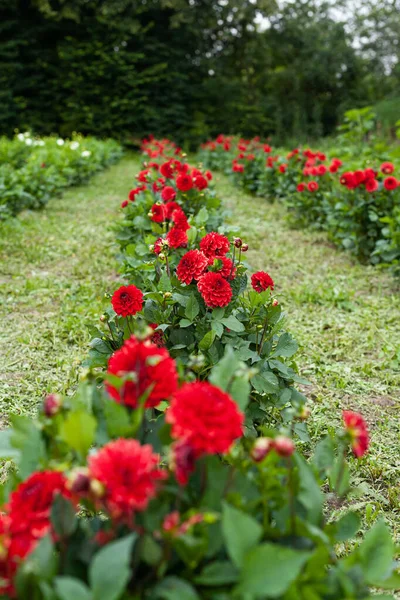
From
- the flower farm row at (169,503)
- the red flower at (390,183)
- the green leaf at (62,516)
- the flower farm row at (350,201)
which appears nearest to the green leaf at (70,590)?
the flower farm row at (169,503)

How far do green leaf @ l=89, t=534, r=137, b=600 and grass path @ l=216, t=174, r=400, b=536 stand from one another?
53.7 inches

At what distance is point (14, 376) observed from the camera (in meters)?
2.75

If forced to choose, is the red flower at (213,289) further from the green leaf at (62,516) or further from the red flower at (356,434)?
the green leaf at (62,516)

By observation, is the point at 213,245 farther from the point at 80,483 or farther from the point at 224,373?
the point at 80,483

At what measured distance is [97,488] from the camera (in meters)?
0.62

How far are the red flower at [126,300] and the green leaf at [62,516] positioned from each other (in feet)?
3.32

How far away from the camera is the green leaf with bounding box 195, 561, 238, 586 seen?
0.71 m

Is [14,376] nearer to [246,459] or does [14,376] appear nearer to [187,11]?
[246,459]

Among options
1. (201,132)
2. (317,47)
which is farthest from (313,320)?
(317,47)

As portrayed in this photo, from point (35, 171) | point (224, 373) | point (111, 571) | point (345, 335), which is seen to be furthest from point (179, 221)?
point (35, 171)

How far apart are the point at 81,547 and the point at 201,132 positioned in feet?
54.1

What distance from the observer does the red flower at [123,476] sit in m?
0.63

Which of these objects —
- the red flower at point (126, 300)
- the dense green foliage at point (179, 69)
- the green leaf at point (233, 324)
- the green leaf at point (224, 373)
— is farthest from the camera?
the dense green foliage at point (179, 69)

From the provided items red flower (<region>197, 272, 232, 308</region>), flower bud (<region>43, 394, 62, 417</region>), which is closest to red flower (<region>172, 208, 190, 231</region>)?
red flower (<region>197, 272, 232, 308</region>)
